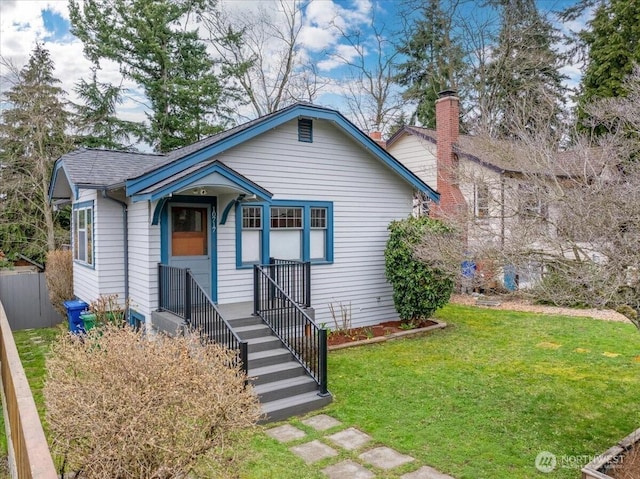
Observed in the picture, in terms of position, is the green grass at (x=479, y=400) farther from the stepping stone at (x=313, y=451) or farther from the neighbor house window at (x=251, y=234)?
the neighbor house window at (x=251, y=234)

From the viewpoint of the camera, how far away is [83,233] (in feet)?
34.5

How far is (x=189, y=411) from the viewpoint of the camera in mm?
2965

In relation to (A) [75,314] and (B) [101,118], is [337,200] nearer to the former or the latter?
(A) [75,314]

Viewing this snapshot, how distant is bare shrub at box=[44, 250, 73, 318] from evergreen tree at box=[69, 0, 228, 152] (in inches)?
476

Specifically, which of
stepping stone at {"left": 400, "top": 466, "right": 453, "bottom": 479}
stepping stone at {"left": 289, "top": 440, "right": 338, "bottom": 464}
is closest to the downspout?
stepping stone at {"left": 289, "top": 440, "right": 338, "bottom": 464}

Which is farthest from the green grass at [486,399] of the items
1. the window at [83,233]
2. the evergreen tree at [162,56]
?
the evergreen tree at [162,56]

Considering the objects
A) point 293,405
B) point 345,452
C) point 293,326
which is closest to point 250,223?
point 293,326

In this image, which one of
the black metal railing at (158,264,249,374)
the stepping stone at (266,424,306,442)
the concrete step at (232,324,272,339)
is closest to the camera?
the stepping stone at (266,424,306,442)

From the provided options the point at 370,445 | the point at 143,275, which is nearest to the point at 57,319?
the point at 143,275

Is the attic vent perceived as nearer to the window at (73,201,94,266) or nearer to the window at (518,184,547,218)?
the window at (73,201,94,266)

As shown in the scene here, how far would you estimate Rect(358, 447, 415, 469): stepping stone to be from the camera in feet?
15.3

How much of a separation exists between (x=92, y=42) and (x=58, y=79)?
2.59 meters

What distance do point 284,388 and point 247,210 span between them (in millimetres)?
4063

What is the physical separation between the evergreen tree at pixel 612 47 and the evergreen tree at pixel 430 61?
687 centimetres
